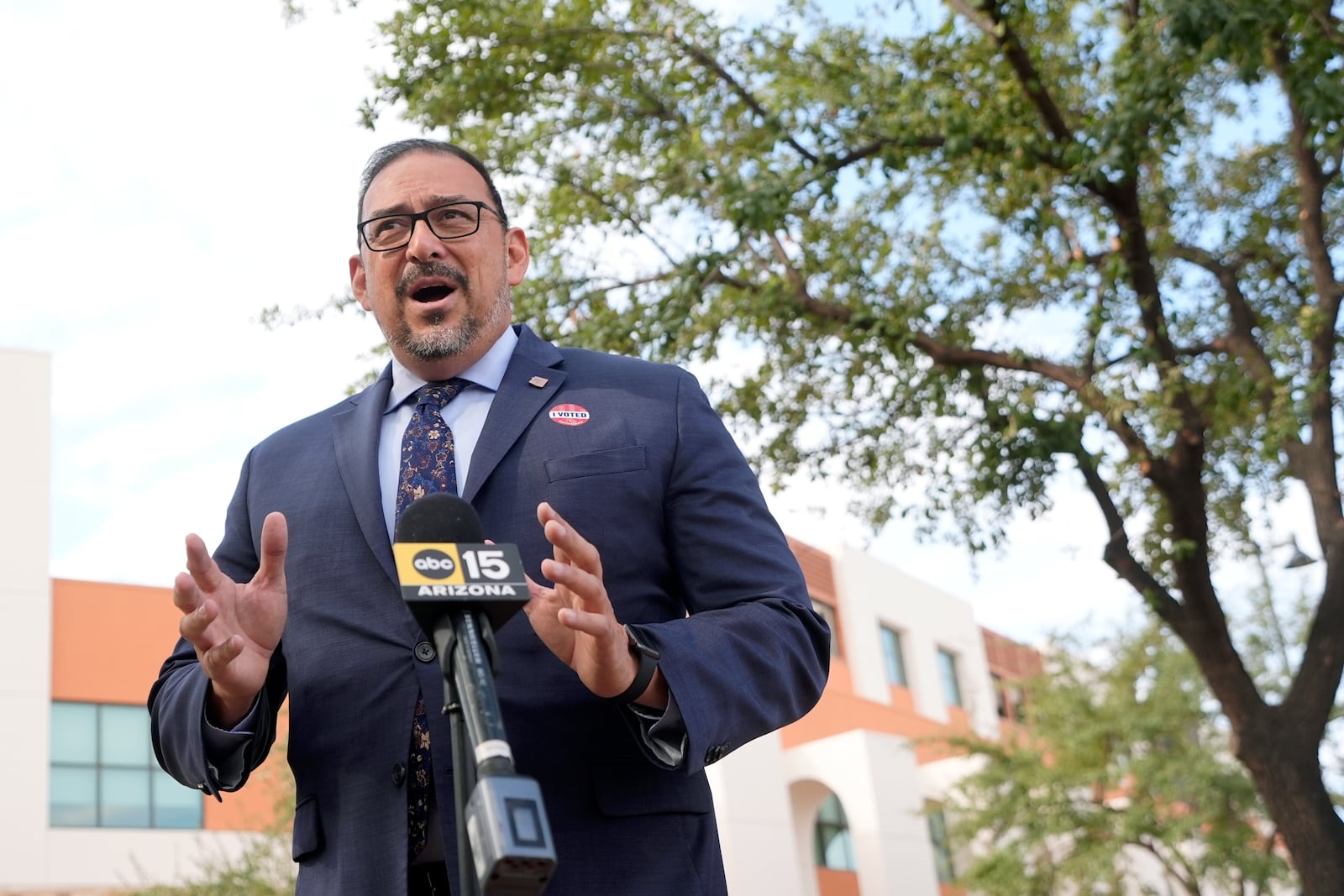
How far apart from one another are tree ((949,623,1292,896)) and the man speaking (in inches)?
824

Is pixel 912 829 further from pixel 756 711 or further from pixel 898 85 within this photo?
pixel 756 711

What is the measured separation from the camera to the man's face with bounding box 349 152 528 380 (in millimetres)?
3143

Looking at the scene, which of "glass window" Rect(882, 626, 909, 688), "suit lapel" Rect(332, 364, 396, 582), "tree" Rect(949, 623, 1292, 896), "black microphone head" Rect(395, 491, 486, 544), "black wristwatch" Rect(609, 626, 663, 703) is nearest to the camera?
"black microphone head" Rect(395, 491, 486, 544)

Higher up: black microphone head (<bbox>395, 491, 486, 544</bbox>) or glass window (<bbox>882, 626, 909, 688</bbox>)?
glass window (<bbox>882, 626, 909, 688</bbox>)

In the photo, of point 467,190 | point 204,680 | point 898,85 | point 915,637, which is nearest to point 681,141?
point 898,85

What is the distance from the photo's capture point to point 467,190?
10.6ft

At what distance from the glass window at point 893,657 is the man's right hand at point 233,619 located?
35927 mm

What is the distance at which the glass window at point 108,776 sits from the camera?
24.5 meters

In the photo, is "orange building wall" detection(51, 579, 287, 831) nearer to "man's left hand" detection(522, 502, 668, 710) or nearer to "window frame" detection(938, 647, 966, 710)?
"window frame" detection(938, 647, 966, 710)

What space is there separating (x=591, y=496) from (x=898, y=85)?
9164 mm

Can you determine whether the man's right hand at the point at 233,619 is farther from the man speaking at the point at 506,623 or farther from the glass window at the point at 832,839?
the glass window at the point at 832,839

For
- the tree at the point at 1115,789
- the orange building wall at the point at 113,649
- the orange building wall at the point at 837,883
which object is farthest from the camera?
the orange building wall at the point at 837,883

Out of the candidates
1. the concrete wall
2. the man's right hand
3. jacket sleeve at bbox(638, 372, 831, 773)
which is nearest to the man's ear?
jacket sleeve at bbox(638, 372, 831, 773)

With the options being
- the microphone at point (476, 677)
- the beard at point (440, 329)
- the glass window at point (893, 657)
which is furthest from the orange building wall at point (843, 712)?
the microphone at point (476, 677)
